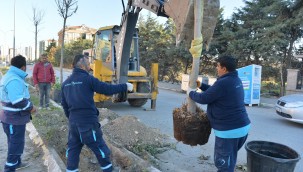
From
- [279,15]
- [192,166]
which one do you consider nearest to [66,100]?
[192,166]

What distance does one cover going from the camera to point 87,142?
12.9 ft

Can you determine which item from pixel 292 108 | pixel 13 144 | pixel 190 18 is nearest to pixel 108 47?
pixel 292 108

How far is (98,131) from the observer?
4.03 meters

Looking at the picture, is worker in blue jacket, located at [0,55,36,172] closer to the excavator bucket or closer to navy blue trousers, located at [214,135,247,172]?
the excavator bucket

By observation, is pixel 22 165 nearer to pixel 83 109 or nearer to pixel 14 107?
pixel 14 107

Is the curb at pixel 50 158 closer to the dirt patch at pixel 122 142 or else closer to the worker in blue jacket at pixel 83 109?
the dirt patch at pixel 122 142

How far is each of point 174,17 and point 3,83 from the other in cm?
265

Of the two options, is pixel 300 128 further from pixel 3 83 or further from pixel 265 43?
pixel 265 43

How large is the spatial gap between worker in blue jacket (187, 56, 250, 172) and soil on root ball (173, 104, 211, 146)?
206mm

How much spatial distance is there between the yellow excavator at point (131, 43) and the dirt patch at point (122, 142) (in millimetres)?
2073

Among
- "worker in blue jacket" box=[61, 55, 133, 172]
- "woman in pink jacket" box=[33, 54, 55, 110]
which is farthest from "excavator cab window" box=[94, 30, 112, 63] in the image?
"worker in blue jacket" box=[61, 55, 133, 172]

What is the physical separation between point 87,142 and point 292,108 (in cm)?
712

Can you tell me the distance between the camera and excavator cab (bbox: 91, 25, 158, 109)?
10.3 metres

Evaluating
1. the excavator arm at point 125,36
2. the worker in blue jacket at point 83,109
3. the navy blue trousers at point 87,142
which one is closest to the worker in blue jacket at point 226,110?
the worker in blue jacket at point 83,109
